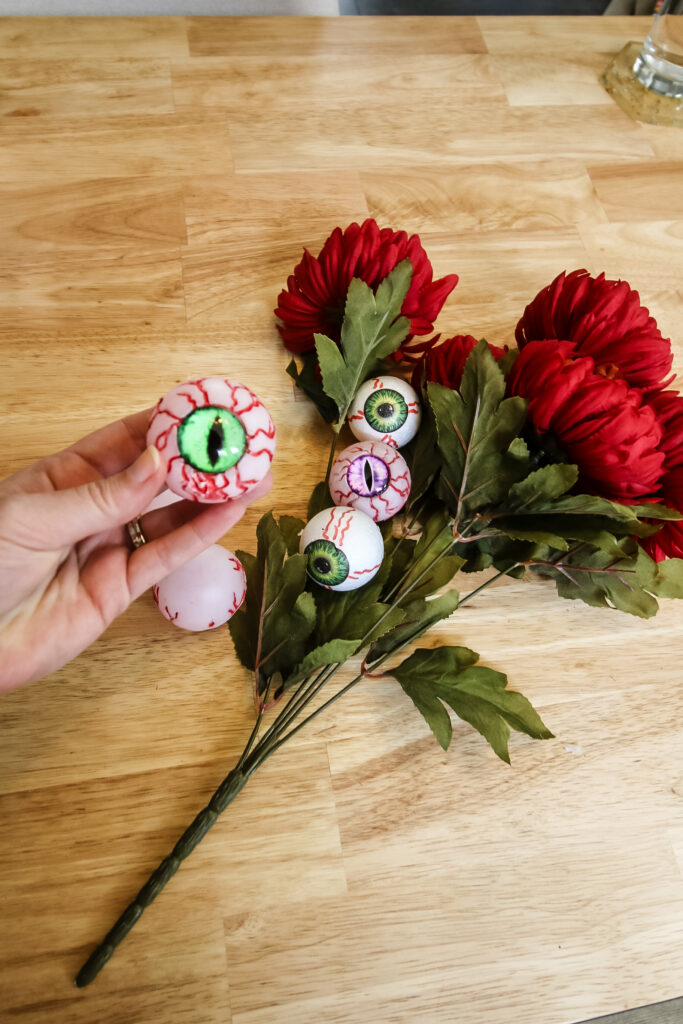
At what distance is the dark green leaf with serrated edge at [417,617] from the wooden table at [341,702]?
63 mm

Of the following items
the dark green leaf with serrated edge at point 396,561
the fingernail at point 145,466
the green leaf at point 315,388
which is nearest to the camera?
the fingernail at point 145,466

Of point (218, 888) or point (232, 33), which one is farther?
point (232, 33)

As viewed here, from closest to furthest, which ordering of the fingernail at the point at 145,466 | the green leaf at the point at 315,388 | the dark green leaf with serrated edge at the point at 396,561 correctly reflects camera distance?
the fingernail at the point at 145,466 < the dark green leaf with serrated edge at the point at 396,561 < the green leaf at the point at 315,388

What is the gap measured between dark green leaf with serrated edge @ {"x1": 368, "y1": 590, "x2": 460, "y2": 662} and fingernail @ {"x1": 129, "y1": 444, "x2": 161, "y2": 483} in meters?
0.21

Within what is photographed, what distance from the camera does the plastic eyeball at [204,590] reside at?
0.59 meters

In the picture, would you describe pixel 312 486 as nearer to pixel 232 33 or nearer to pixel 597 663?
pixel 597 663

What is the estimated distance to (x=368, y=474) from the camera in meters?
0.60

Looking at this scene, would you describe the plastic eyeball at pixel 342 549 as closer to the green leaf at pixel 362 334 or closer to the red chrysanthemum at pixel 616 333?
the green leaf at pixel 362 334

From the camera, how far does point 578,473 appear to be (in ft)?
1.82

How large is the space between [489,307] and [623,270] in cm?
19

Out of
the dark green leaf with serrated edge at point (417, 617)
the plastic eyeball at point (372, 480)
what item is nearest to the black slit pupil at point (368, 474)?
the plastic eyeball at point (372, 480)

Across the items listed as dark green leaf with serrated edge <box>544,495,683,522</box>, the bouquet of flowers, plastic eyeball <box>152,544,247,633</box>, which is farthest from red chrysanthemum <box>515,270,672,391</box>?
plastic eyeball <box>152,544,247,633</box>

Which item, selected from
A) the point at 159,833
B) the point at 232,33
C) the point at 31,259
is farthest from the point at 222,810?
the point at 232,33

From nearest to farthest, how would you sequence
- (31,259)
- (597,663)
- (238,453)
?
(238,453) → (597,663) → (31,259)
